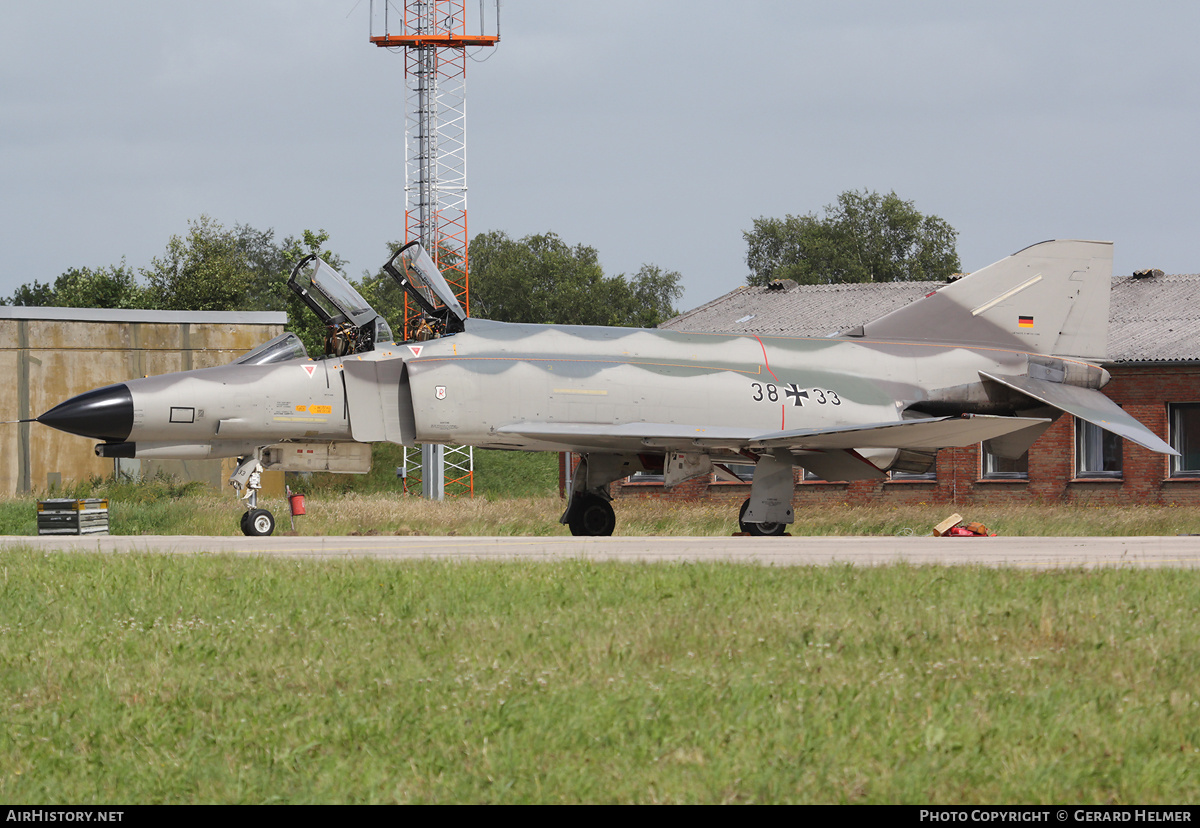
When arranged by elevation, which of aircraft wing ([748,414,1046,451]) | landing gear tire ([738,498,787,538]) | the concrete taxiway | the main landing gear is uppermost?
aircraft wing ([748,414,1046,451])

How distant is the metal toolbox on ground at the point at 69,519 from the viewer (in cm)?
1942

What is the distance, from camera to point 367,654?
7301mm

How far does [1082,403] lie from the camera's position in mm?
20125

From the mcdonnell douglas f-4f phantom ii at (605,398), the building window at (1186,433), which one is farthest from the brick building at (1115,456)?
the mcdonnell douglas f-4f phantom ii at (605,398)

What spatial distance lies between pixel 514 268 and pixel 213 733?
8790 centimetres

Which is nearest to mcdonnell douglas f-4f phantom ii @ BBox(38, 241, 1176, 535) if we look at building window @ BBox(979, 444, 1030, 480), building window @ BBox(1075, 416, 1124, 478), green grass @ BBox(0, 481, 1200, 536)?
green grass @ BBox(0, 481, 1200, 536)

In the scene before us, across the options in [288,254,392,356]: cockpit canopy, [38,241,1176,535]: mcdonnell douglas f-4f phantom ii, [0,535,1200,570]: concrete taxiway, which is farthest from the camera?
[288,254,392,356]: cockpit canopy

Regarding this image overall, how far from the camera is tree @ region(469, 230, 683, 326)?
3546 inches

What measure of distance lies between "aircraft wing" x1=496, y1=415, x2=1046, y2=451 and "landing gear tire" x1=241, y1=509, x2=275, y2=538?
11.3ft

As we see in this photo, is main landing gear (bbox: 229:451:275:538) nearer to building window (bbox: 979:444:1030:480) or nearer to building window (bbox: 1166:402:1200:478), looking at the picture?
building window (bbox: 979:444:1030:480)

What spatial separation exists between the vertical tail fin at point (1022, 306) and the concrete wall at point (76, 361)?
20514 mm

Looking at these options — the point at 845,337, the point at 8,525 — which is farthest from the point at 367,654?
the point at 8,525

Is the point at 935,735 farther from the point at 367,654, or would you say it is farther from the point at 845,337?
the point at 845,337

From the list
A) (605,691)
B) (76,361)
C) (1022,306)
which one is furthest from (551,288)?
(605,691)
